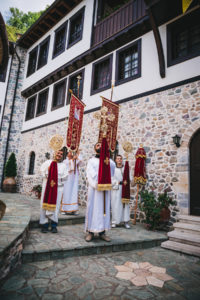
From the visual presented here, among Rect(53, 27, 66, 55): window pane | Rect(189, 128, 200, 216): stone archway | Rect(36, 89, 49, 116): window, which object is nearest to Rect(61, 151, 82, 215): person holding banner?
Rect(189, 128, 200, 216): stone archway

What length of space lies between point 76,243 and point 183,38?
23.2 feet

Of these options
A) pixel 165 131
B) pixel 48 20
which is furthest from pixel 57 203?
pixel 48 20

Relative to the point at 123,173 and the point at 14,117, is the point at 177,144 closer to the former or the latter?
the point at 123,173

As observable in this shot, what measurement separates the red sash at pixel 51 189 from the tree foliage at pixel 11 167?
29.9 ft

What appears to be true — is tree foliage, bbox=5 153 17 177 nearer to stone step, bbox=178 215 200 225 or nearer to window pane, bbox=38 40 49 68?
window pane, bbox=38 40 49 68

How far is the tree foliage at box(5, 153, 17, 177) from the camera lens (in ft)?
41.2

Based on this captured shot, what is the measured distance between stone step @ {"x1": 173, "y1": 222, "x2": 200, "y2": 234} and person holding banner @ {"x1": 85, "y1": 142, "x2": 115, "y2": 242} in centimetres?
212

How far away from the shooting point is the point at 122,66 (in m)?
8.41

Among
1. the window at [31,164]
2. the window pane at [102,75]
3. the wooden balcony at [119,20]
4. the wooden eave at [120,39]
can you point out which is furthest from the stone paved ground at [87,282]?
the window at [31,164]

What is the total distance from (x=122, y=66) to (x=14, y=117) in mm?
8922

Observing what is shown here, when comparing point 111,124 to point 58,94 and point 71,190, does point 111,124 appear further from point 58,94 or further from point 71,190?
point 58,94

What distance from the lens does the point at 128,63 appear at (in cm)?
816

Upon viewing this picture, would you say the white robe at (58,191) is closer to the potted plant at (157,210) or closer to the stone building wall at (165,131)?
the potted plant at (157,210)

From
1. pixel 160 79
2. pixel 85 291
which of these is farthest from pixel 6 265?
pixel 160 79
